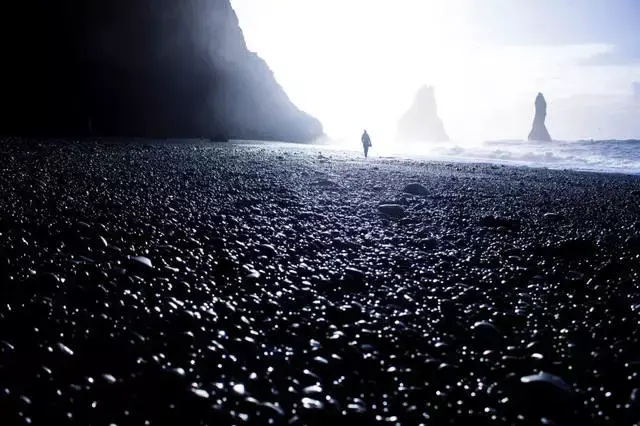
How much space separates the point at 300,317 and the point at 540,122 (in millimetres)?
152874

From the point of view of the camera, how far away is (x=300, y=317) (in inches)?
110

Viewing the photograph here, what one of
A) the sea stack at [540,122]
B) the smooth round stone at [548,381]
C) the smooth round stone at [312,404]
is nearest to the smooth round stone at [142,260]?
the smooth round stone at [312,404]

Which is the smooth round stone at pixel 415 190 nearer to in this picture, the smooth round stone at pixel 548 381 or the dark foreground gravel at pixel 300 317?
the dark foreground gravel at pixel 300 317

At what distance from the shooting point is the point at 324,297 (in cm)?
316

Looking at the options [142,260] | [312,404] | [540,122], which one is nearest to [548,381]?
[312,404]

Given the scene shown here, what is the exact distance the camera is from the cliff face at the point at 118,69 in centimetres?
2475

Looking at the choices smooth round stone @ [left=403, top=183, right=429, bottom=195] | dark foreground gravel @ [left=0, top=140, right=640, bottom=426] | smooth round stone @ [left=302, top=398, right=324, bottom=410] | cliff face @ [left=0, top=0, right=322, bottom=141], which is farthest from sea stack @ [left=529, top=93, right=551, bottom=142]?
smooth round stone @ [left=302, top=398, right=324, bottom=410]

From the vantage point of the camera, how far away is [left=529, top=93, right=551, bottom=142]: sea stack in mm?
127750

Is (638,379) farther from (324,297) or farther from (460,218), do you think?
(460,218)

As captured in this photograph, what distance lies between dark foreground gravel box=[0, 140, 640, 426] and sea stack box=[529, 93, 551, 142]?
14683cm

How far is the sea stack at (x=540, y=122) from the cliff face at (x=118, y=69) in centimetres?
11774

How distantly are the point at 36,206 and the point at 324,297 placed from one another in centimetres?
432

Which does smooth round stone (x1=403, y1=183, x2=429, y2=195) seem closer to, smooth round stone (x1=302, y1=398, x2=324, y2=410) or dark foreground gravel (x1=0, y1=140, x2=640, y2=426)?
dark foreground gravel (x1=0, y1=140, x2=640, y2=426)

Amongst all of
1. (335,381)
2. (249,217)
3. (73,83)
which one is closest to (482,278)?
(335,381)
